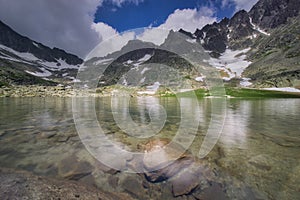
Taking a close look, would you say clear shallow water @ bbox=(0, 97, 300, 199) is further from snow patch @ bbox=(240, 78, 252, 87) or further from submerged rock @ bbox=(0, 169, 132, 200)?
snow patch @ bbox=(240, 78, 252, 87)

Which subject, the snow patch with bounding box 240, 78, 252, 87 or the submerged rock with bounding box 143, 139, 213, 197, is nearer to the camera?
the submerged rock with bounding box 143, 139, 213, 197

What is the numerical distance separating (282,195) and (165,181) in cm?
434

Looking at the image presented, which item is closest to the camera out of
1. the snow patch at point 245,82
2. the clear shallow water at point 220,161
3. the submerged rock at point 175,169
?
the clear shallow water at point 220,161

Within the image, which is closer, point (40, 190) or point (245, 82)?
point (40, 190)

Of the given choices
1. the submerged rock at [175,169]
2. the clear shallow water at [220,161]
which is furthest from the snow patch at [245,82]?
the submerged rock at [175,169]

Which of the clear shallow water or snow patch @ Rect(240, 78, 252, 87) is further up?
snow patch @ Rect(240, 78, 252, 87)

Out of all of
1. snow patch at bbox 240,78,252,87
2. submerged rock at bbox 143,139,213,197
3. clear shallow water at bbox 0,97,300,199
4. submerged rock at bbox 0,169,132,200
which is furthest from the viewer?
snow patch at bbox 240,78,252,87

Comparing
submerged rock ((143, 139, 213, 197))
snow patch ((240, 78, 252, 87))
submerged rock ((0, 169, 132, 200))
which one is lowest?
submerged rock ((143, 139, 213, 197))

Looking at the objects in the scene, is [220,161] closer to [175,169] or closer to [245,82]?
[175,169]

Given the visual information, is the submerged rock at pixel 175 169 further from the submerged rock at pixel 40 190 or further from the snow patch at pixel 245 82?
the snow patch at pixel 245 82

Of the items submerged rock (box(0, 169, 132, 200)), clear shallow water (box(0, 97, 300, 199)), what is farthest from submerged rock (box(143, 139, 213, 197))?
submerged rock (box(0, 169, 132, 200))

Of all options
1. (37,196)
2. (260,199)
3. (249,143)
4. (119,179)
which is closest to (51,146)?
(119,179)

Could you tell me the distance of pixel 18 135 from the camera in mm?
14844

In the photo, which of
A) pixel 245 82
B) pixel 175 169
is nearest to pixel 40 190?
pixel 175 169
